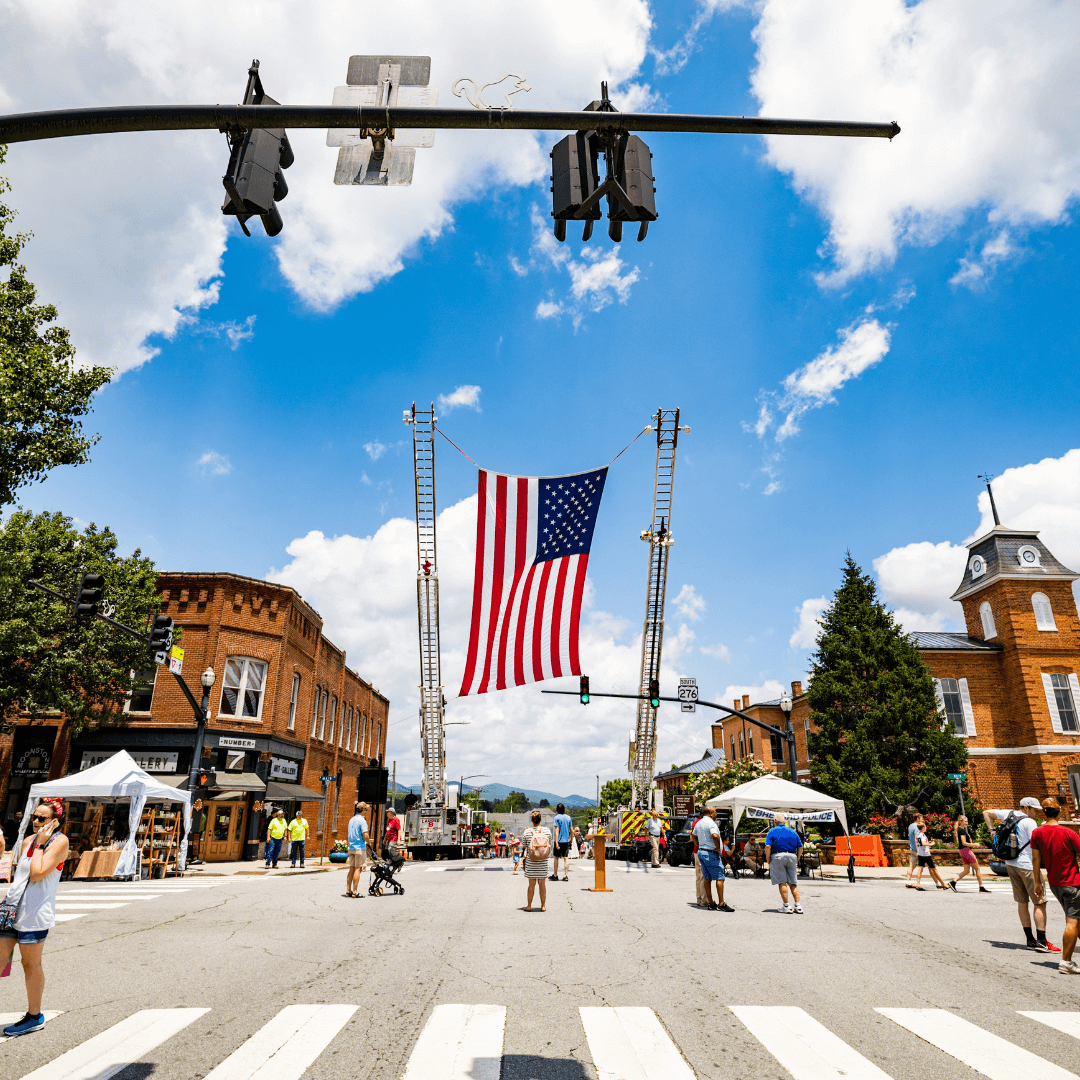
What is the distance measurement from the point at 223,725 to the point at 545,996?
83.2 feet

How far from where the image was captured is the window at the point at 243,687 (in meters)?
29.8

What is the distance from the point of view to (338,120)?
600 centimetres

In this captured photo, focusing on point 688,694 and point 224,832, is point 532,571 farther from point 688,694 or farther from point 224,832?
point 224,832

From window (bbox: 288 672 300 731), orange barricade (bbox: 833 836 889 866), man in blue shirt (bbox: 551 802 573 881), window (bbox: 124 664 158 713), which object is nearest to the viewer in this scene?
man in blue shirt (bbox: 551 802 573 881)

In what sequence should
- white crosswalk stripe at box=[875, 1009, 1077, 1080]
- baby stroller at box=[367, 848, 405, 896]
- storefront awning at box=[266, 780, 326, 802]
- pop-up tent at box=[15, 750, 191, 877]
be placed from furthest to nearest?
storefront awning at box=[266, 780, 326, 802], pop-up tent at box=[15, 750, 191, 877], baby stroller at box=[367, 848, 405, 896], white crosswalk stripe at box=[875, 1009, 1077, 1080]

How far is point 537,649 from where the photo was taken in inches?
903

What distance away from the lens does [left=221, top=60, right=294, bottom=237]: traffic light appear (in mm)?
5773

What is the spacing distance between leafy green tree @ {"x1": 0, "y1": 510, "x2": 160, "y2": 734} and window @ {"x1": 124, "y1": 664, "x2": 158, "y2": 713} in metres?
0.80

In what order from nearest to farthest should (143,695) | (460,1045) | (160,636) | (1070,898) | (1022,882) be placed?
(460,1045) → (1070,898) → (1022,882) → (160,636) → (143,695)

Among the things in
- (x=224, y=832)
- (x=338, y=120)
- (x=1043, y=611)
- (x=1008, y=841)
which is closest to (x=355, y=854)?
(x=1008, y=841)

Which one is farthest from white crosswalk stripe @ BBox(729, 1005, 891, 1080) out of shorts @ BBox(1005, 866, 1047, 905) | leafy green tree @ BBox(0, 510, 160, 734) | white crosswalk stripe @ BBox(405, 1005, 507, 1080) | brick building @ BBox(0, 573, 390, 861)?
leafy green tree @ BBox(0, 510, 160, 734)

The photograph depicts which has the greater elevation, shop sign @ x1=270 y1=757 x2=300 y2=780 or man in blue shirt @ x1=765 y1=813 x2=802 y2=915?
shop sign @ x1=270 y1=757 x2=300 y2=780

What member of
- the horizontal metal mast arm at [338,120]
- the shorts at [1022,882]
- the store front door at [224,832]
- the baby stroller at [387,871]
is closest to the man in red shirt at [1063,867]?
the shorts at [1022,882]

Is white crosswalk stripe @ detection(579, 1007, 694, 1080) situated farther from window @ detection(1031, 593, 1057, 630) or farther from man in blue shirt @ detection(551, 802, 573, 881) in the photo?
window @ detection(1031, 593, 1057, 630)
